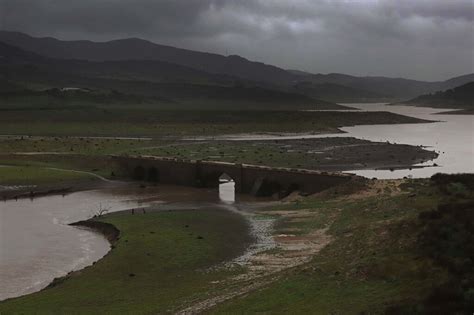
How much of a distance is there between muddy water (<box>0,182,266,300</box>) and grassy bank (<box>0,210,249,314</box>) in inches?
92.3

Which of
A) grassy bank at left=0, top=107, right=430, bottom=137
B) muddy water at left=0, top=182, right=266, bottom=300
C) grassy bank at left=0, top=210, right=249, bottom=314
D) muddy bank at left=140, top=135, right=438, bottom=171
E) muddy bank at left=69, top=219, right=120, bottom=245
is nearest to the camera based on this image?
grassy bank at left=0, top=210, right=249, bottom=314

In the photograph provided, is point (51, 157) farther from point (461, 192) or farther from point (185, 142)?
point (461, 192)

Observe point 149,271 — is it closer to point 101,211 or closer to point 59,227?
point 59,227

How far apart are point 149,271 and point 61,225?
1722 cm

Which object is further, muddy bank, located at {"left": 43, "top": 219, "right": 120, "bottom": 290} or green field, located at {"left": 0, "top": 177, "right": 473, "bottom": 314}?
muddy bank, located at {"left": 43, "top": 219, "right": 120, "bottom": 290}

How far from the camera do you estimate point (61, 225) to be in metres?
44.8

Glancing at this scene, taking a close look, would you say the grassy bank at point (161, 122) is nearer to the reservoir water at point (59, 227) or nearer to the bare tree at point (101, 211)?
the reservoir water at point (59, 227)

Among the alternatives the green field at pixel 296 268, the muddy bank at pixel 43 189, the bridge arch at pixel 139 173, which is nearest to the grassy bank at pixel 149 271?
the green field at pixel 296 268

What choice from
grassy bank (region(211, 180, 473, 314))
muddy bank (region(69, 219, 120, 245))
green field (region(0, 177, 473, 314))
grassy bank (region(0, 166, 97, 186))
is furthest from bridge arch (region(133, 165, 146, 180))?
grassy bank (region(211, 180, 473, 314))

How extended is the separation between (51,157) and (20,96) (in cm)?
12165

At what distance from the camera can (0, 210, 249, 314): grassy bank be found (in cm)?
2423

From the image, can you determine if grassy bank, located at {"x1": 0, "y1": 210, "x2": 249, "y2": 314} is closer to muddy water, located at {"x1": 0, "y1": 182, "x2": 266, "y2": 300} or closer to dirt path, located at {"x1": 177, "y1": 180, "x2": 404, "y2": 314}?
dirt path, located at {"x1": 177, "y1": 180, "x2": 404, "y2": 314}

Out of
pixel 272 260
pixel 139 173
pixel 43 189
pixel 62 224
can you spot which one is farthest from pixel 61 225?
pixel 139 173

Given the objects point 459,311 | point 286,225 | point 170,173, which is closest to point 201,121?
point 170,173
